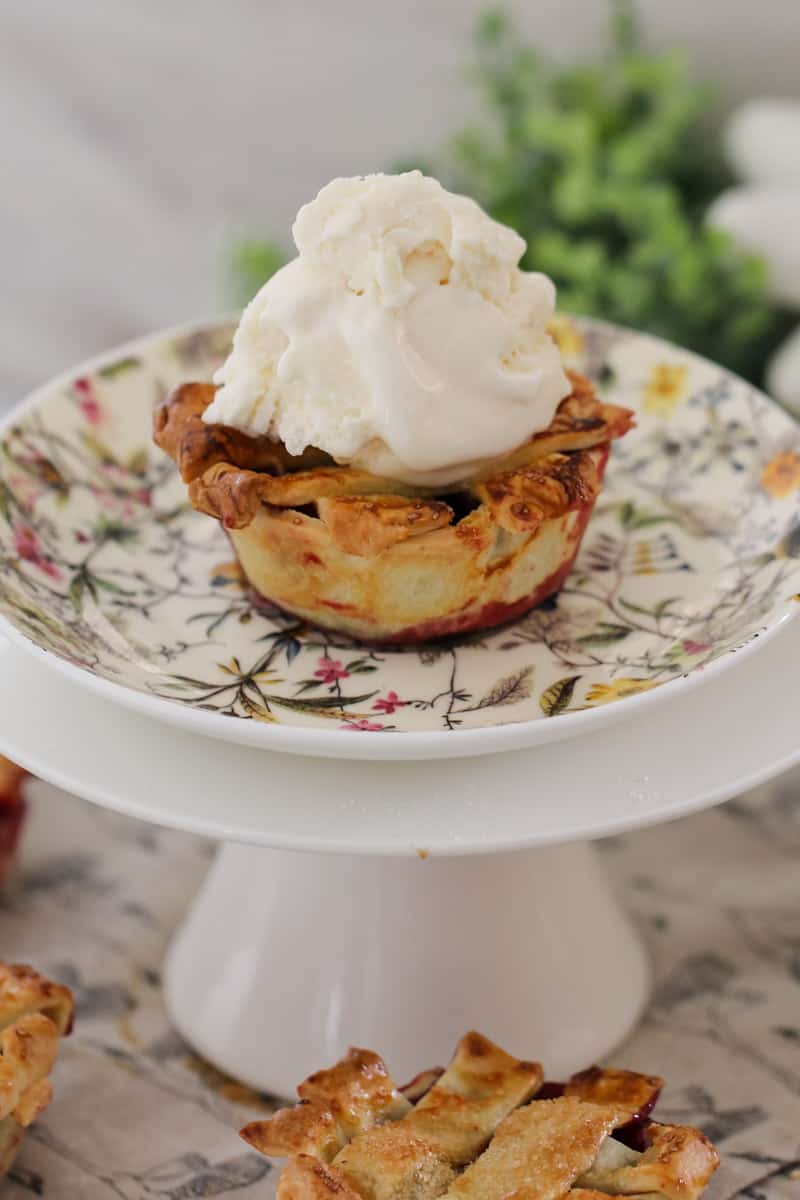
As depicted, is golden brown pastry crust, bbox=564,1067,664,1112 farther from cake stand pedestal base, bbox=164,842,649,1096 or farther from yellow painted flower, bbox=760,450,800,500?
yellow painted flower, bbox=760,450,800,500

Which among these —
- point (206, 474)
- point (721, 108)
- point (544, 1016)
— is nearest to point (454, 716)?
point (206, 474)

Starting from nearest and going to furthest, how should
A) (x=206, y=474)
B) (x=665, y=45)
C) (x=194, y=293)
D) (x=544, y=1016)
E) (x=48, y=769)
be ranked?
(x=48, y=769), (x=206, y=474), (x=544, y=1016), (x=665, y=45), (x=194, y=293)

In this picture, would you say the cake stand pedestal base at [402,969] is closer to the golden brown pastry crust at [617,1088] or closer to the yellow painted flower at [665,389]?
the golden brown pastry crust at [617,1088]

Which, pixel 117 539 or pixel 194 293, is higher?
pixel 117 539

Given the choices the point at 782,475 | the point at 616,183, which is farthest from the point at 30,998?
the point at 616,183

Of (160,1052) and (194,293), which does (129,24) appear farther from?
(160,1052)

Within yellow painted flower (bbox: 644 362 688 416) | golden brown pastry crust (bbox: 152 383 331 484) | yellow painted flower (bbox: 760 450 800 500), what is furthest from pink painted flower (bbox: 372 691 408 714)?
yellow painted flower (bbox: 644 362 688 416)

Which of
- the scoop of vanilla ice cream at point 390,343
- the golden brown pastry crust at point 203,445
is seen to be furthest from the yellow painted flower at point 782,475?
the golden brown pastry crust at point 203,445
